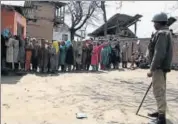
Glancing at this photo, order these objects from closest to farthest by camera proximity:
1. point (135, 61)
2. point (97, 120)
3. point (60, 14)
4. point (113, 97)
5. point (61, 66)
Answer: point (97, 120) < point (113, 97) < point (61, 66) < point (135, 61) < point (60, 14)

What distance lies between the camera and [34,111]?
809 centimetres

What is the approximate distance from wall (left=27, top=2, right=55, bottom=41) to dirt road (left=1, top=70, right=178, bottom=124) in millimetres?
23474

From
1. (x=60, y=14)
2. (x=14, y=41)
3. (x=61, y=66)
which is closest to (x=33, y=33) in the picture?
(x=60, y=14)

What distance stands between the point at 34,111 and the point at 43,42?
8546mm

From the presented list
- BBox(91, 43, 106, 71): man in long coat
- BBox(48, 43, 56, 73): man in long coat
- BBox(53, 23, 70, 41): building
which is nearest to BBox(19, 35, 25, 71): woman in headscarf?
BBox(48, 43, 56, 73): man in long coat

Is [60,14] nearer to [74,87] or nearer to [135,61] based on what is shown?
[135,61]

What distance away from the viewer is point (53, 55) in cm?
1650

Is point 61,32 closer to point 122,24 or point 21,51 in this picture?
point 122,24

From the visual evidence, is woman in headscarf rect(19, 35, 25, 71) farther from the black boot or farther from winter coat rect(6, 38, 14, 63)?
the black boot

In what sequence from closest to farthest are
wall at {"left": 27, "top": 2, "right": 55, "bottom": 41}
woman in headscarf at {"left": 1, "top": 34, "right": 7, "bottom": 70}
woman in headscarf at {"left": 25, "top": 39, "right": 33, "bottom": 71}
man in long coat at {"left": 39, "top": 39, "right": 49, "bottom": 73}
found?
1. woman in headscarf at {"left": 1, "top": 34, "right": 7, "bottom": 70}
2. woman in headscarf at {"left": 25, "top": 39, "right": 33, "bottom": 71}
3. man in long coat at {"left": 39, "top": 39, "right": 49, "bottom": 73}
4. wall at {"left": 27, "top": 2, "right": 55, "bottom": 41}

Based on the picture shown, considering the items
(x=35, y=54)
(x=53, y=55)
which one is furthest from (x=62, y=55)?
(x=35, y=54)

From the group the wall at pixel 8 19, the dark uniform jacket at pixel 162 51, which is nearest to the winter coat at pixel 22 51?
the wall at pixel 8 19

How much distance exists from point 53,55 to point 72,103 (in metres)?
7.74

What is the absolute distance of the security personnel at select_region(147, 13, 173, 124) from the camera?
270 inches
